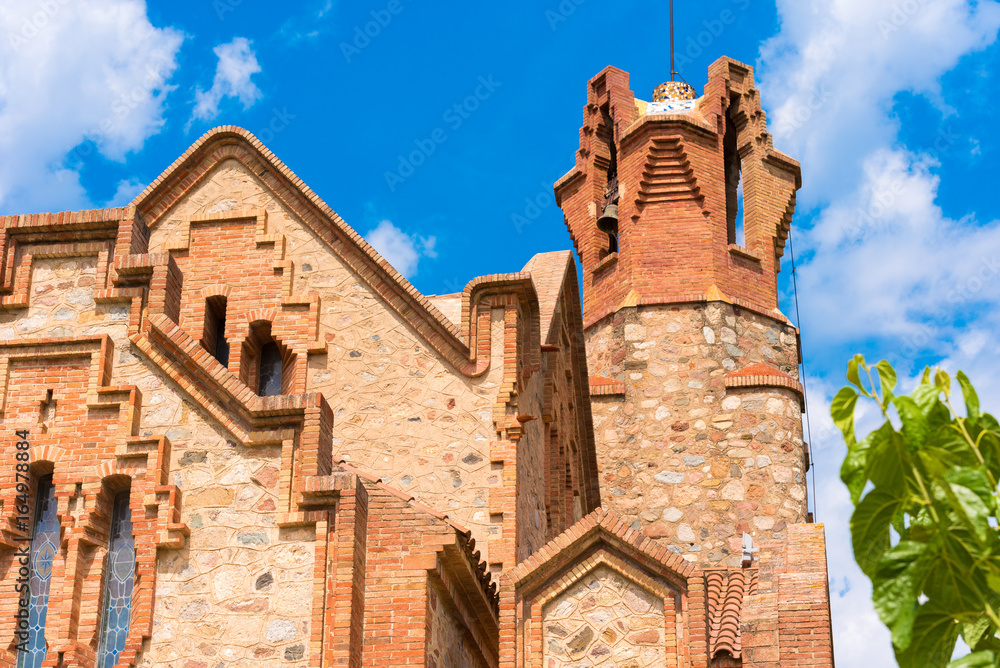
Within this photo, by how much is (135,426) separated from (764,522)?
13.8 metres

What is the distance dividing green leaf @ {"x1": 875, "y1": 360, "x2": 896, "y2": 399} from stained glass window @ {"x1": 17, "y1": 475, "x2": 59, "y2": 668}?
342 inches

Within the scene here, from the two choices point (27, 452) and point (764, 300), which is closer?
point (27, 452)

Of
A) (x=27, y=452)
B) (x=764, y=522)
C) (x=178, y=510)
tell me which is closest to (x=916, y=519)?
(x=178, y=510)

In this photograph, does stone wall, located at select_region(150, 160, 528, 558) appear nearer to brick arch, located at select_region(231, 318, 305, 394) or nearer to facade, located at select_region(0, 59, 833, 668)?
facade, located at select_region(0, 59, 833, 668)

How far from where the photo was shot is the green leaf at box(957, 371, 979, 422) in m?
5.29

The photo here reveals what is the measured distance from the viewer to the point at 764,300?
1011 inches

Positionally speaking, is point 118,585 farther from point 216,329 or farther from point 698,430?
point 698,430

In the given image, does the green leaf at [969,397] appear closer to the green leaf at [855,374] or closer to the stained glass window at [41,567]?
the green leaf at [855,374]

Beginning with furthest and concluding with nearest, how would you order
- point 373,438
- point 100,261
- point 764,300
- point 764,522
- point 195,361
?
point 764,300
point 764,522
point 373,438
point 100,261
point 195,361

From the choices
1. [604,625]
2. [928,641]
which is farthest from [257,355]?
[928,641]

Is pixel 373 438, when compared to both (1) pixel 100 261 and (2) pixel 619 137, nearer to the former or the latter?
(1) pixel 100 261

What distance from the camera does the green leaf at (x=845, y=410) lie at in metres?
5.32

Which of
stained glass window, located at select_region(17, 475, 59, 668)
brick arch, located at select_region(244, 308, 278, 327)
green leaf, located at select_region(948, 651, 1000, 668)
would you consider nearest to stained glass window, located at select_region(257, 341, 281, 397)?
brick arch, located at select_region(244, 308, 278, 327)

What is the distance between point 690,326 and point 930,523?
1974cm
